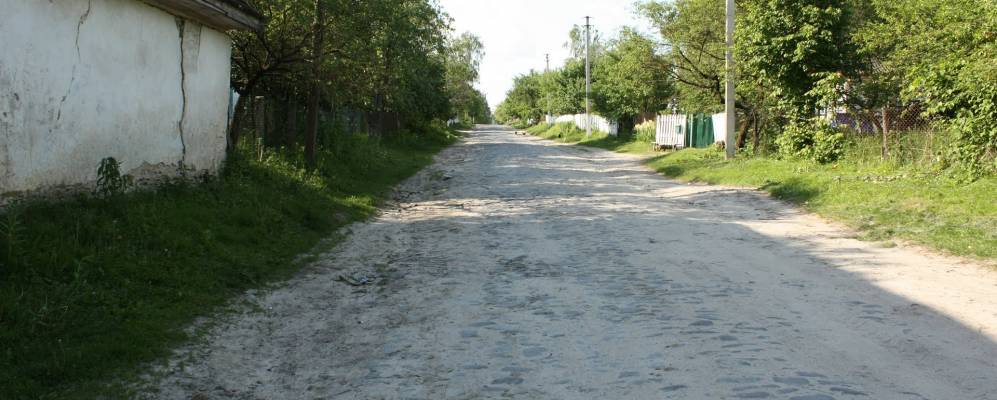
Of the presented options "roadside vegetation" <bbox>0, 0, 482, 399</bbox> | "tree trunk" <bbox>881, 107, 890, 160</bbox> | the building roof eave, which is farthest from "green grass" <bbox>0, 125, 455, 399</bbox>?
"tree trunk" <bbox>881, 107, 890, 160</bbox>

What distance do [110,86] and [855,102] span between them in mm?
15474

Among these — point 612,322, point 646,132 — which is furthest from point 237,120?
point 646,132

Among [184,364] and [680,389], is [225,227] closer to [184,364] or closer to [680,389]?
[184,364]

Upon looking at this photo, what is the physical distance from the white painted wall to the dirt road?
8.17 feet

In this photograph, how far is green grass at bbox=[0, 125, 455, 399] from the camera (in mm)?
4629

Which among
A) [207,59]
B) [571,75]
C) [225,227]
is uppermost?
[571,75]

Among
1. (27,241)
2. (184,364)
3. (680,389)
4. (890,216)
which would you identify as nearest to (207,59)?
(27,241)

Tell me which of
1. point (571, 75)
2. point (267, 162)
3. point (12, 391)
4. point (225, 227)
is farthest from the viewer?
point (571, 75)

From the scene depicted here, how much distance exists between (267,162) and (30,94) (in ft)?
21.5

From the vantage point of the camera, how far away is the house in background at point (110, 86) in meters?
6.75

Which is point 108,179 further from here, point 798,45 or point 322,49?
point 798,45

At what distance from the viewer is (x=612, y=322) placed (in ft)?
19.1

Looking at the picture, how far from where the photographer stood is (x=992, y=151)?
12.1m

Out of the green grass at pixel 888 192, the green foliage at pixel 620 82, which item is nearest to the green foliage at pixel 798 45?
the green grass at pixel 888 192
